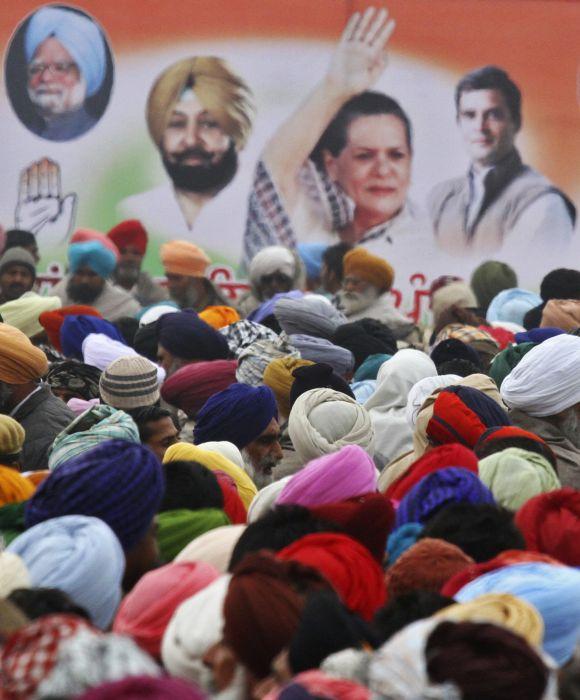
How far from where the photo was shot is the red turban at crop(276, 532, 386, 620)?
3666mm

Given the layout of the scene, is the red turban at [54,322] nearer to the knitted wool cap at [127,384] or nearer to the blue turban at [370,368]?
the blue turban at [370,368]

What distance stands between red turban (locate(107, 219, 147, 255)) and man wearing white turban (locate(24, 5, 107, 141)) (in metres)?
1.10

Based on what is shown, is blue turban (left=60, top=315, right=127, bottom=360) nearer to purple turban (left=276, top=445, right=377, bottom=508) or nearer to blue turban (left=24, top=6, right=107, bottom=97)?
purple turban (left=276, top=445, right=377, bottom=508)

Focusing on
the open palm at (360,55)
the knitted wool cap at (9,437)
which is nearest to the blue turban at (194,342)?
the knitted wool cap at (9,437)

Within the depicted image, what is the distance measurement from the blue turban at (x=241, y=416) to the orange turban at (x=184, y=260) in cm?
478

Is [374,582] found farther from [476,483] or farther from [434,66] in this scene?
[434,66]

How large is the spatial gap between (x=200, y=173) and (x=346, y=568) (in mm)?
9473

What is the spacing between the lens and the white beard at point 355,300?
9.42 meters

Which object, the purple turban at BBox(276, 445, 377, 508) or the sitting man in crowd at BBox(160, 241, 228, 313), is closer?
the purple turban at BBox(276, 445, 377, 508)

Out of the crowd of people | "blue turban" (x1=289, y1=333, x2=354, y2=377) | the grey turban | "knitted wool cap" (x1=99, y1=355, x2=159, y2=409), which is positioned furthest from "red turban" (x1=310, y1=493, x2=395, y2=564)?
the grey turban

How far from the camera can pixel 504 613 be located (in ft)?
10.6

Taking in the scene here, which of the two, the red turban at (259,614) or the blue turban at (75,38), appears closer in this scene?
the red turban at (259,614)

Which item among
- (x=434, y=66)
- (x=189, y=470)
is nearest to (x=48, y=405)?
(x=189, y=470)

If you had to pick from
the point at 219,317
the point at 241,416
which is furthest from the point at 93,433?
the point at 219,317
